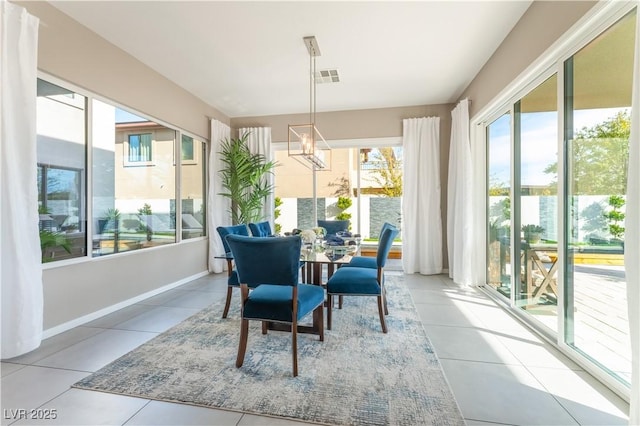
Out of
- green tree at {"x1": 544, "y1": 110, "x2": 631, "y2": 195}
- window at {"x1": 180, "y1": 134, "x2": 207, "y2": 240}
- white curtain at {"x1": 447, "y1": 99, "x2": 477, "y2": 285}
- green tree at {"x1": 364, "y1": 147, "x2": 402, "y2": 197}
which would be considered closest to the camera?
green tree at {"x1": 544, "y1": 110, "x2": 631, "y2": 195}

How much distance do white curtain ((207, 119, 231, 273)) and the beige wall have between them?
4101 mm

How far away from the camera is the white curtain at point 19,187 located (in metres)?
2.13

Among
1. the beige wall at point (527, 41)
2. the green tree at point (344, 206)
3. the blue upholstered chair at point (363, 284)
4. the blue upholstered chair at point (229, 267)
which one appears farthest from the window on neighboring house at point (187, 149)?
the beige wall at point (527, 41)

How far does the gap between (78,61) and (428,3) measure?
3.33 meters

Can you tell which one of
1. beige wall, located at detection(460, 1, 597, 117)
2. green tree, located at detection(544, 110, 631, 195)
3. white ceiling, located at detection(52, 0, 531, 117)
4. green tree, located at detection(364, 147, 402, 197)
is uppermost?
white ceiling, located at detection(52, 0, 531, 117)

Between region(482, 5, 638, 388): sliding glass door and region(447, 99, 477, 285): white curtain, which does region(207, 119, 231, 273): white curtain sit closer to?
region(447, 99, 477, 285): white curtain

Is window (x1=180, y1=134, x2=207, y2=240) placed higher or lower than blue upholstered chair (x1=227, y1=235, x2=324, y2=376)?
higher

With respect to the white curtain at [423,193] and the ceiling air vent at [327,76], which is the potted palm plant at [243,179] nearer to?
the ceiling air vent at [327,76]

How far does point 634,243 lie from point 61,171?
4187 mm

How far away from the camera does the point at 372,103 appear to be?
16.2 ft

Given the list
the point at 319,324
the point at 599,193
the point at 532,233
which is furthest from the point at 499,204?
the point at 319,324

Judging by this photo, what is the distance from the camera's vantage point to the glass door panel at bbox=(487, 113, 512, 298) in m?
3.36

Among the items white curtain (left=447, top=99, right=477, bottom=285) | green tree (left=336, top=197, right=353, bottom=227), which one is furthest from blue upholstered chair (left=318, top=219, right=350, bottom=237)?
white curtain (left=447, top=99, right=477, bottom=285)

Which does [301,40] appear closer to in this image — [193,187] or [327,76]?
[327,76]
